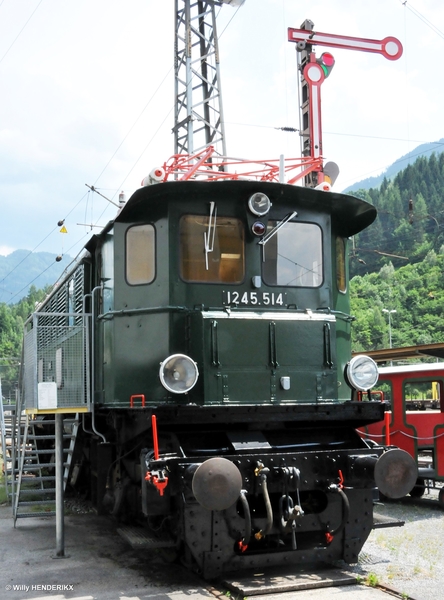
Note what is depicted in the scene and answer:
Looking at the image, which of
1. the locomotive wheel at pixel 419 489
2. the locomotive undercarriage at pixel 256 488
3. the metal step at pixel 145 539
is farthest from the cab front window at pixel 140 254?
the locomotive wheel at pixel 419 489

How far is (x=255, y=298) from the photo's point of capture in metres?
7.12

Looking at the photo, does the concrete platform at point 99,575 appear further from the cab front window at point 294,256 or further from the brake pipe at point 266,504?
the cab front window at point 294,256

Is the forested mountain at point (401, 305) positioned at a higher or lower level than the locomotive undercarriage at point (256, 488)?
higher

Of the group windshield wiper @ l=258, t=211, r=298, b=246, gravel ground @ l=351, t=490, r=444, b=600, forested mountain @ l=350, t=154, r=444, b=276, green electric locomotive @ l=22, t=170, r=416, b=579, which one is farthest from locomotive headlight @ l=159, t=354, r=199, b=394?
forested mountain @ l=350, t=154, r=444, b=276

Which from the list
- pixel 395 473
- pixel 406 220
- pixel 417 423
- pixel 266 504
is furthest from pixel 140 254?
pixel 406 220

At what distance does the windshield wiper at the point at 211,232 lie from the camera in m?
7.02

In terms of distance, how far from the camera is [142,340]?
702 centimetres

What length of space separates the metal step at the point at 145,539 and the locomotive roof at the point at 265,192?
328 centimetres

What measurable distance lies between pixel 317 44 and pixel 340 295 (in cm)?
697

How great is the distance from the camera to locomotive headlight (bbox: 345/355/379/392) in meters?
7.13

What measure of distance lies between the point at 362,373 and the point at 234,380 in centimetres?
144

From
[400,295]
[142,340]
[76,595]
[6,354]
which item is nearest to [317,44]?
[142,340]

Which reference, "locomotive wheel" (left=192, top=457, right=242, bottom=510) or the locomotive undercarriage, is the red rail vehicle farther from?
"locomotive wheel" (left=192, top=457, right=242, bottom=510)

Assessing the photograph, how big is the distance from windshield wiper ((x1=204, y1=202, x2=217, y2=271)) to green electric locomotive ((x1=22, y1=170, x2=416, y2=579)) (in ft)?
0.05
